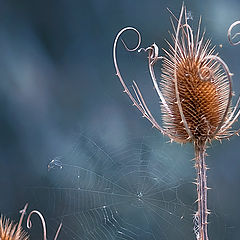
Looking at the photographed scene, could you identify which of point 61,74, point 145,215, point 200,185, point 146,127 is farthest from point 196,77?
point 61,74

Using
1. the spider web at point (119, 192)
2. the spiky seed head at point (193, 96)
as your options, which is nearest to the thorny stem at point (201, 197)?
the spiky seed head at point (193, 96)

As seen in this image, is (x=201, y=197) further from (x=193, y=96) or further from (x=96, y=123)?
(x=96, y=123)

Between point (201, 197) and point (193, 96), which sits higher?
point (193, 96)

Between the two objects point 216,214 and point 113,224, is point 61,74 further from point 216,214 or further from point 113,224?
point 216,214

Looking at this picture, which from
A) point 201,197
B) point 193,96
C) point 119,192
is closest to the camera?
point 201,197

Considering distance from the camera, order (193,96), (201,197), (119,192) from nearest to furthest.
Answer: (201,197), (193,96), (119,192)

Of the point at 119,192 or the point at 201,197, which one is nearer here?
the point at 201,197

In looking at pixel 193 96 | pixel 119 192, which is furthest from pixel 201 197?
pixel 119 192

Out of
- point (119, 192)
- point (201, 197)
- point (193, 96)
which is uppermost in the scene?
point (193, 96)
